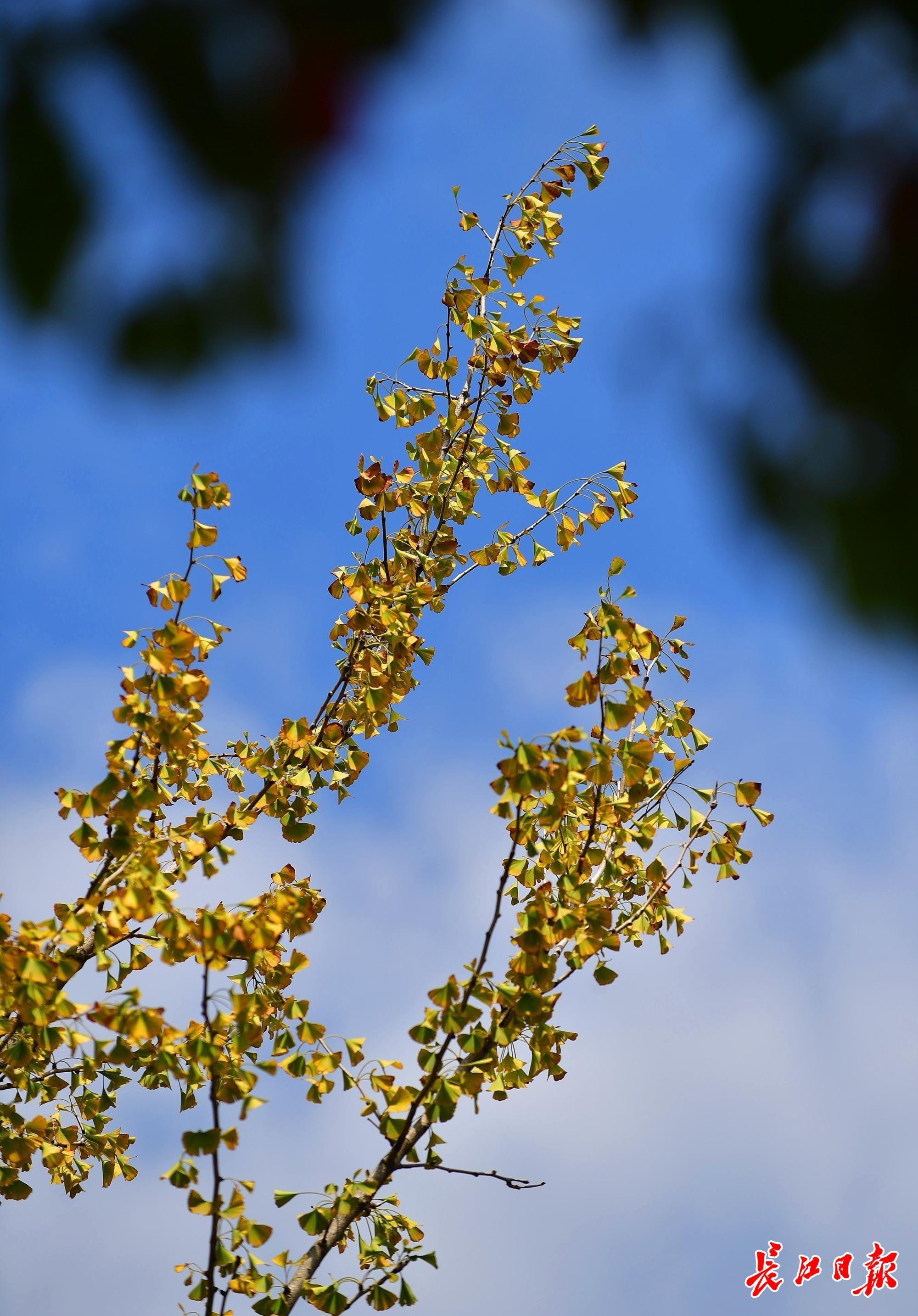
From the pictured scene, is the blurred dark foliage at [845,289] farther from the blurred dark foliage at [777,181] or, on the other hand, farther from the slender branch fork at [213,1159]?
the slender branch fork at [213,1159]

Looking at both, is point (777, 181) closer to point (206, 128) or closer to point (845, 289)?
point (845, 289)

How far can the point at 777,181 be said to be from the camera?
1.05m

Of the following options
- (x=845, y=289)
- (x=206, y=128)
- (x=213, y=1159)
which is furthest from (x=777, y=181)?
(x=213, y=1159)

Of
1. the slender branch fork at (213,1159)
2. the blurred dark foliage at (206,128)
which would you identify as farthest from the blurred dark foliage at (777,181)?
the slender branch fork at (213,1159)

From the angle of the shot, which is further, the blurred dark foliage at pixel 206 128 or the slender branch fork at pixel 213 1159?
the slender branch fork at pixel 213 1159

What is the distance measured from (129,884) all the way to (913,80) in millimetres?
2438

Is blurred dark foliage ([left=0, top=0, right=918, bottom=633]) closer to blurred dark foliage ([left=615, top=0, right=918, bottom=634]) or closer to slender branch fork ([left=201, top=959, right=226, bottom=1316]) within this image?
blurred dark foliage ([left=615, top=0, right=918, bottom=634])

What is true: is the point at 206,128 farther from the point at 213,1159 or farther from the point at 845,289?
the point at 213,1159

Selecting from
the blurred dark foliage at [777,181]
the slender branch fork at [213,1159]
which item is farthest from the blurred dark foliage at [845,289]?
the slender branch fork at [213,1159]

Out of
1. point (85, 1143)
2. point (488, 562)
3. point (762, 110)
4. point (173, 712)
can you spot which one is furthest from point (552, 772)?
point (85, 1143)

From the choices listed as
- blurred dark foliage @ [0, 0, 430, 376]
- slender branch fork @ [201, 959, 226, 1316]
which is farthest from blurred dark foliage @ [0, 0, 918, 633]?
slender branch fork @ [201, 959, 226, 1316]

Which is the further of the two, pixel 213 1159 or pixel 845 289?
pixel 213 1159

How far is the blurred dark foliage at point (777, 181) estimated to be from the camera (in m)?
0.98

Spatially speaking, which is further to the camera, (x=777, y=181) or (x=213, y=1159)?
(x=213, y=1159)
